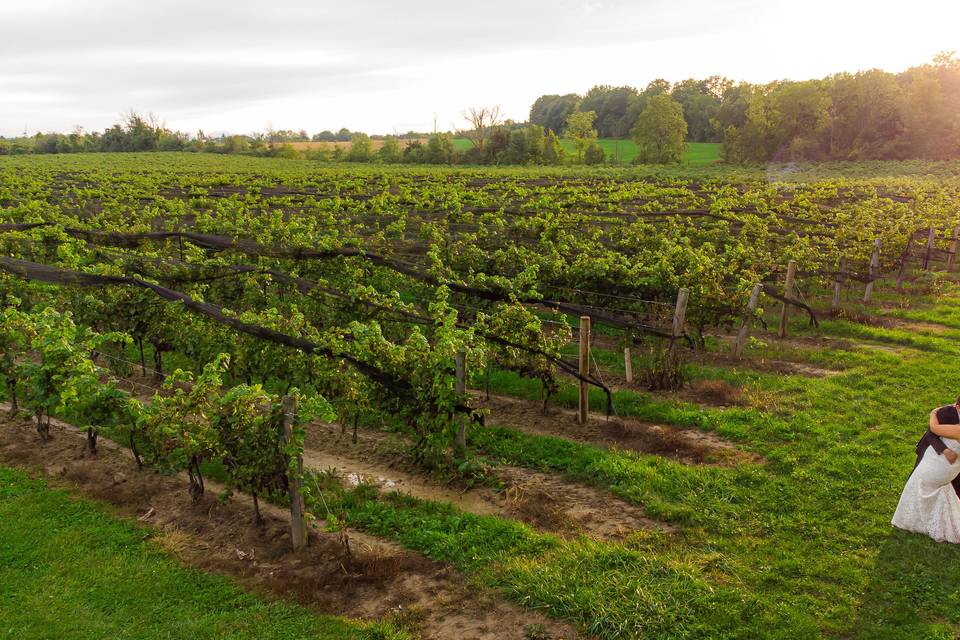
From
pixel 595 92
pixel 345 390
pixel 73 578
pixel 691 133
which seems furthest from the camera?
pixel 595 92

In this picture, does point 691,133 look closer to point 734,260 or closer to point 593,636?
point 734,260

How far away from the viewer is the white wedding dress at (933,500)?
700 cm

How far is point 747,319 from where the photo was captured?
1301 cm

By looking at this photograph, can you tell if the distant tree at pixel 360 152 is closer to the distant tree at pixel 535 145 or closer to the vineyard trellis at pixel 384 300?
the distant tree at pixel 535 145

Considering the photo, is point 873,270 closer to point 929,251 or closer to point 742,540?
point 929,251

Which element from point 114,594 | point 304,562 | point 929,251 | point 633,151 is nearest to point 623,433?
point 304,562

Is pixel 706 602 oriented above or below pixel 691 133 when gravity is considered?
below

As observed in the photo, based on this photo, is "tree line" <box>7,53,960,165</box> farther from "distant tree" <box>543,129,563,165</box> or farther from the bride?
the bride

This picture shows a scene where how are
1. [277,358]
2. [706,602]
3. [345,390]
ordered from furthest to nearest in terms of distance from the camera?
1. [277,358]
2. [345,390]
3. [706,602]

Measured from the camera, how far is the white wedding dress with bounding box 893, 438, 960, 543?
23.0 feet

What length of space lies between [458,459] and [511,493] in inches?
37.6

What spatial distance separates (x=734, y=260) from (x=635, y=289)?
376 cm

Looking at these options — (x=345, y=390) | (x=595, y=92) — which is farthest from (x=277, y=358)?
(x=595, y=92)

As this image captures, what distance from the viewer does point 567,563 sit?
6.85 metres
